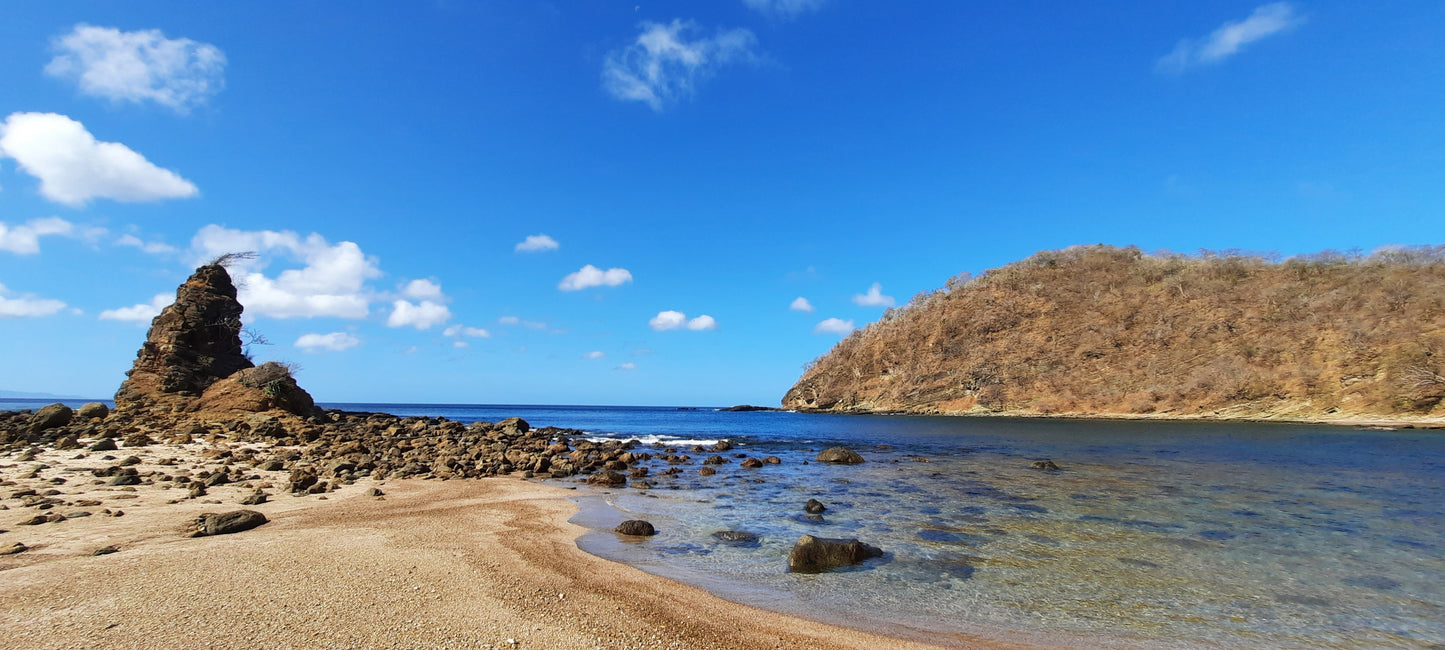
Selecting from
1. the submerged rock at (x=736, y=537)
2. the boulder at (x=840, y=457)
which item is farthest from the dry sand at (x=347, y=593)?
the boulder at (x=840, y=457)

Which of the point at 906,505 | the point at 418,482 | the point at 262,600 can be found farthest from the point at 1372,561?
the point at 418,482

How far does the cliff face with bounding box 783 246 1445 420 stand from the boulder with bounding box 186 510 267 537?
88033 millimetres

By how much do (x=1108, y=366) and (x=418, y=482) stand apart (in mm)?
94235

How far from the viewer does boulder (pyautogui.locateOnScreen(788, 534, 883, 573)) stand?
10.3 meters

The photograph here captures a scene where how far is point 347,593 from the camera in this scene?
7.54m

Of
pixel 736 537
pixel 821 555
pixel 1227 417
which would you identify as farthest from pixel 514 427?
pixel 1227 417

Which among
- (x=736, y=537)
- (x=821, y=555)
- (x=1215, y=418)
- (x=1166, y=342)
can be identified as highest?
(x=1166, y=342)

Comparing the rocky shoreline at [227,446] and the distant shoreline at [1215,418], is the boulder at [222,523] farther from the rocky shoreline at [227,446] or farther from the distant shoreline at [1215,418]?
the distant shoreline at [1215,418]

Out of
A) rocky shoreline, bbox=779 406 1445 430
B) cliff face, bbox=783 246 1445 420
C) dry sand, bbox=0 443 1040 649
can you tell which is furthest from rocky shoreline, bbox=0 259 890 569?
cliff face, bbox=783 246 1445 420

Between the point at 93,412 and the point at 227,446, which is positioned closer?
the point at 227,446

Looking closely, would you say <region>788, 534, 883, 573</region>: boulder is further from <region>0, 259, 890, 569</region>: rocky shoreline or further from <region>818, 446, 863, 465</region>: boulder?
<region>818, 446, 863, 465</region>: boulder

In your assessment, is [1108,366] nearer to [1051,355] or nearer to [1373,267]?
[1051,355]

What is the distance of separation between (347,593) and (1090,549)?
44.6ft

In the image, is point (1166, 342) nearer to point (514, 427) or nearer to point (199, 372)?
point (514, 427)
